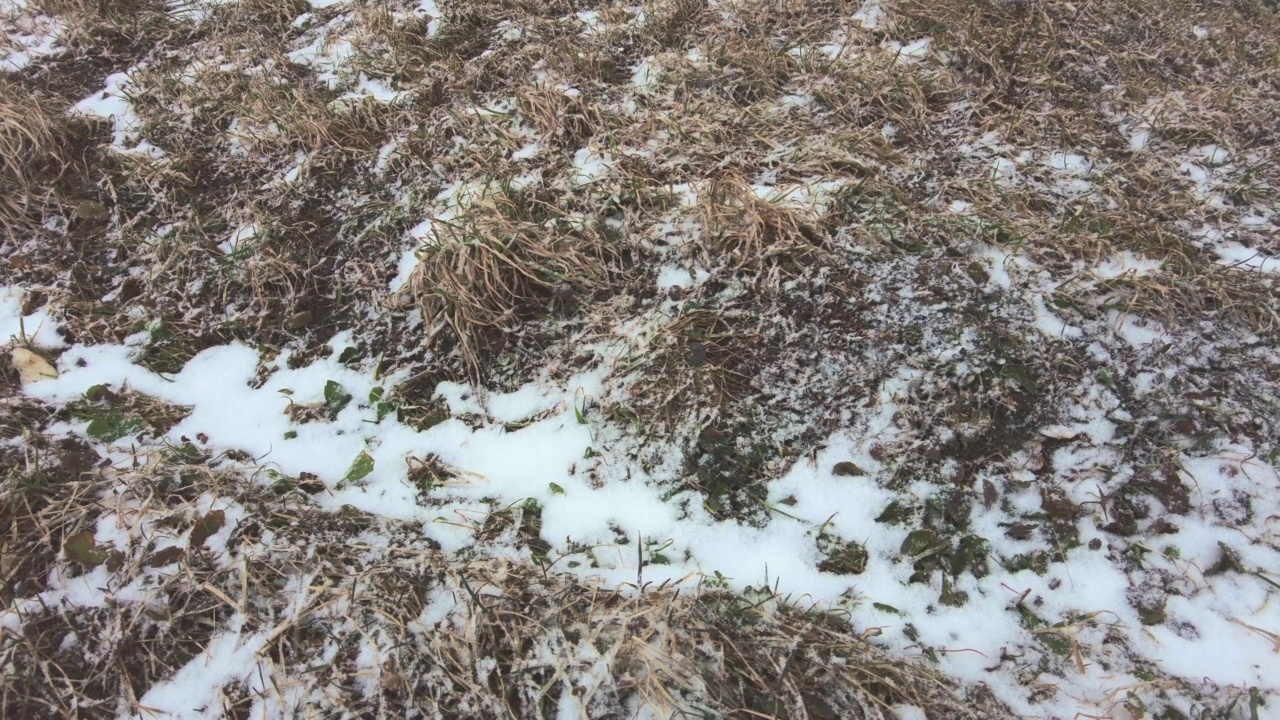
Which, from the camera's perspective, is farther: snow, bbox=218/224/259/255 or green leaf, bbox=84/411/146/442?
snow, bbox=218/224/259/255

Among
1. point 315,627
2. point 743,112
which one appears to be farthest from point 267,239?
point 743,112

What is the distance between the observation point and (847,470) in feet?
7.76

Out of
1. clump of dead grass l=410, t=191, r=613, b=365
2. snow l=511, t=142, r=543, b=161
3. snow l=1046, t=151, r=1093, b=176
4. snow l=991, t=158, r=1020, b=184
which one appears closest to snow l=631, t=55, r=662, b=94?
snow l=511, t=142, r=543, b=161

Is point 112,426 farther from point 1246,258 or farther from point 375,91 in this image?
point 1246,258

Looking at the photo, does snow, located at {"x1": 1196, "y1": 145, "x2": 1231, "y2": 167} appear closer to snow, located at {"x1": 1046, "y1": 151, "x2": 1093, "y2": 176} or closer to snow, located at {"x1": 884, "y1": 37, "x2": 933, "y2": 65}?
snow, located at {"x1": 1046, "y1": 151, "x2": 1093, "y2": 176}

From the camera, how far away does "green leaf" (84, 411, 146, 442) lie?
8.39 ft

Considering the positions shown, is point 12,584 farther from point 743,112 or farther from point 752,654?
point 743,112

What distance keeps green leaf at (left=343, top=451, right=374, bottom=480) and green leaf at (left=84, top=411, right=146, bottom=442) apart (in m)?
0.98

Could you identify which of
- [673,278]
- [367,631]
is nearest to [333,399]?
[367,631]

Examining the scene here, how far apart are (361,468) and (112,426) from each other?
111cm

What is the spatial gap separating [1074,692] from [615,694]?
4.61ft

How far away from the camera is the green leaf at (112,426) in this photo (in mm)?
2559

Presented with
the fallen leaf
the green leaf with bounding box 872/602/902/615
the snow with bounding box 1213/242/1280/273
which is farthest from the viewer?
the fallen leaf

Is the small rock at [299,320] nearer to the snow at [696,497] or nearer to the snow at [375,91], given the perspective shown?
the snow at [696,497]
